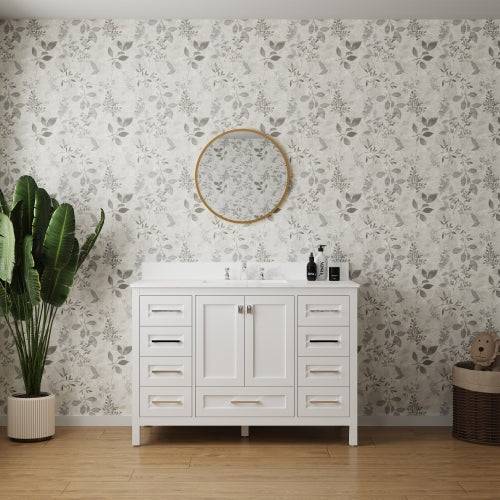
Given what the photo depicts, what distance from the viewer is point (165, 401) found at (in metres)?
4.01

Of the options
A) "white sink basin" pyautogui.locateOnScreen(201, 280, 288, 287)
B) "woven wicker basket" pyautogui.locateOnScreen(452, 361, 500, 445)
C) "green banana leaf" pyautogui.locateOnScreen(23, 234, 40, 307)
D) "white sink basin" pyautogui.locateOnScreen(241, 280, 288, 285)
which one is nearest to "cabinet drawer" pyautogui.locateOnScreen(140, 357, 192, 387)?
"white sink basin" pyautogui.locateOnScreen(201, 280, 288, 287)

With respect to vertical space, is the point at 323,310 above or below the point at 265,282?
below

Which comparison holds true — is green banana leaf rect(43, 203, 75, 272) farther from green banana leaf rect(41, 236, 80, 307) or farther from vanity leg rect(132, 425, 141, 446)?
vanity leg rect(132, 425, 141, 446)

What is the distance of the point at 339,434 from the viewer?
14.1ft

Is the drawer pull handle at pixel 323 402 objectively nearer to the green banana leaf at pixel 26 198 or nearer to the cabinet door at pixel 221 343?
the cabinet door at pixel 221 343

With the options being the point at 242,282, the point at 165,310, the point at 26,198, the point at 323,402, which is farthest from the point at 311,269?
the point at 26,198

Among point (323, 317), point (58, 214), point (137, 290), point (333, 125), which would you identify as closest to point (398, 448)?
point (323, 317)

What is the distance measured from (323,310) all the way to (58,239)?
5.37 feet

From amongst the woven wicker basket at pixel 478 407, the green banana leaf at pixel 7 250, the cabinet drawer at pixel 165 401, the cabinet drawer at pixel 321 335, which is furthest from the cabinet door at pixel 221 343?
the woven wicker basket at pixel 478 407

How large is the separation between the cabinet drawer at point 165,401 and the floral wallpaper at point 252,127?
0.55 metres

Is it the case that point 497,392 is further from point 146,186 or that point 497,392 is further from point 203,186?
point 146,186

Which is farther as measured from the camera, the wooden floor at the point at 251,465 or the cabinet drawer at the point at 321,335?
the cabinet drawer at the point at 321,335

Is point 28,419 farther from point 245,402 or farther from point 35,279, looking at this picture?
point 245,402

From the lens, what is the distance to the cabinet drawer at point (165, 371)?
4.00 meters
